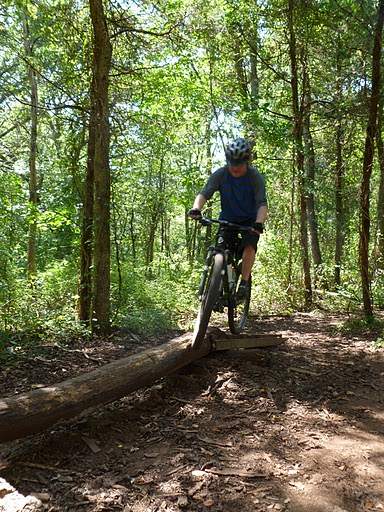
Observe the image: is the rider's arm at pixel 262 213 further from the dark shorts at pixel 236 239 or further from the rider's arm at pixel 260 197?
the dark shorts at pixel 236 239

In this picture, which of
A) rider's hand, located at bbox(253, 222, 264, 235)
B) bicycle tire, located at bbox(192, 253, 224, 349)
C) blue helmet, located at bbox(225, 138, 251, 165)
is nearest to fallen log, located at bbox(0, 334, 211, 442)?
bicycle tire, located at bbox(192, 253, 224, 349)

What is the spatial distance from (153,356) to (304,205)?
779cm

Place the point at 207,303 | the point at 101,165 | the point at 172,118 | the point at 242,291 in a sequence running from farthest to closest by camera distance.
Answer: the point at 172,118 → the point at 101,165 → the point at 242,291 → the point at 207,303

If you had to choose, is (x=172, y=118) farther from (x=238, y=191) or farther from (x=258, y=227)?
(x=258, y=227)

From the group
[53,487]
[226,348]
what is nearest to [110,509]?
[53,487]

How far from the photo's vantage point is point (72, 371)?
5781 mm

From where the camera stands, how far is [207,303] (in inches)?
198

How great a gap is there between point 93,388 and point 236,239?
2.81 meters

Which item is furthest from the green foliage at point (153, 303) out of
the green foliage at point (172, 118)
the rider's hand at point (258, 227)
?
the rider's hand at point (258, 227)

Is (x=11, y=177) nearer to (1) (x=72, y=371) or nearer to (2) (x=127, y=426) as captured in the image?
(1) (x=72, y=371)

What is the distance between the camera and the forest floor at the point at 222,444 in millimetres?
2936

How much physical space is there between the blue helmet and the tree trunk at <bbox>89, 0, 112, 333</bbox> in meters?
3.06

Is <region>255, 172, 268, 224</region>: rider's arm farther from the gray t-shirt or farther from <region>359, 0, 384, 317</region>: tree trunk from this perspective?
<region>359, 0, 384, 317</region>: tree trunk

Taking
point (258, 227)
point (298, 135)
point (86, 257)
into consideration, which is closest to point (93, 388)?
point (258, 227)
